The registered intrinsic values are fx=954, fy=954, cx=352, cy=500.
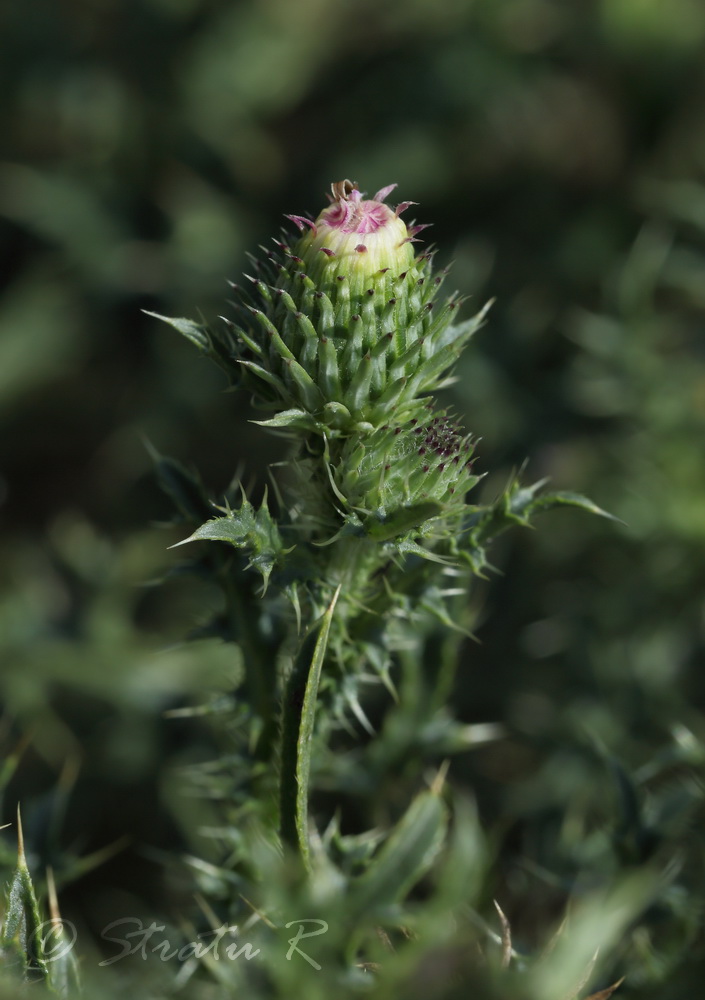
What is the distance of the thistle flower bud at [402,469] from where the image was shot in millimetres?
1924

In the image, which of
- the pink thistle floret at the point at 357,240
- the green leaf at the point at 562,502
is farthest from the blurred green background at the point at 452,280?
the pink thistle floret at the point at 357,240

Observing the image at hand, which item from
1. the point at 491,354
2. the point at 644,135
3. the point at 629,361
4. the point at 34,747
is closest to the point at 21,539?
the point at 34,747

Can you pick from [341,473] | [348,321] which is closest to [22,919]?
[341,473]

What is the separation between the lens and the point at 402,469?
1.95 m

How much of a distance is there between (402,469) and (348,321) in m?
0.32

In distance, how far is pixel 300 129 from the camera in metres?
5.37

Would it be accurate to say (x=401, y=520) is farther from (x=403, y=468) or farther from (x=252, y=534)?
(x=252, y=534)

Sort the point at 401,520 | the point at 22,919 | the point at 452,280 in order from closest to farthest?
the point at 401,520 → the point at 22,919 → the point at 452,280

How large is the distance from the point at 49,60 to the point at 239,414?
215 centimetres

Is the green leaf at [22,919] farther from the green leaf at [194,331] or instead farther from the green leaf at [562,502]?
the green leaf at [562,502]

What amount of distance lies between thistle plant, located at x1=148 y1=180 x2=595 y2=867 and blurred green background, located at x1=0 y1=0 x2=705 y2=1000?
1704 millimetres

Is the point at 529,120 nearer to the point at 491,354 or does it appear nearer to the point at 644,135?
the point at 644,135

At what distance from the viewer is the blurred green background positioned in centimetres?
387

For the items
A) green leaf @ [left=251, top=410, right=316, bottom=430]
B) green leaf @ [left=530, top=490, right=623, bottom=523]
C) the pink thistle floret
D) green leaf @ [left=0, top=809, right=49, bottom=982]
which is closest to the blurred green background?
green leaf @ [left=0, top=809, right=49, bottom=982]
